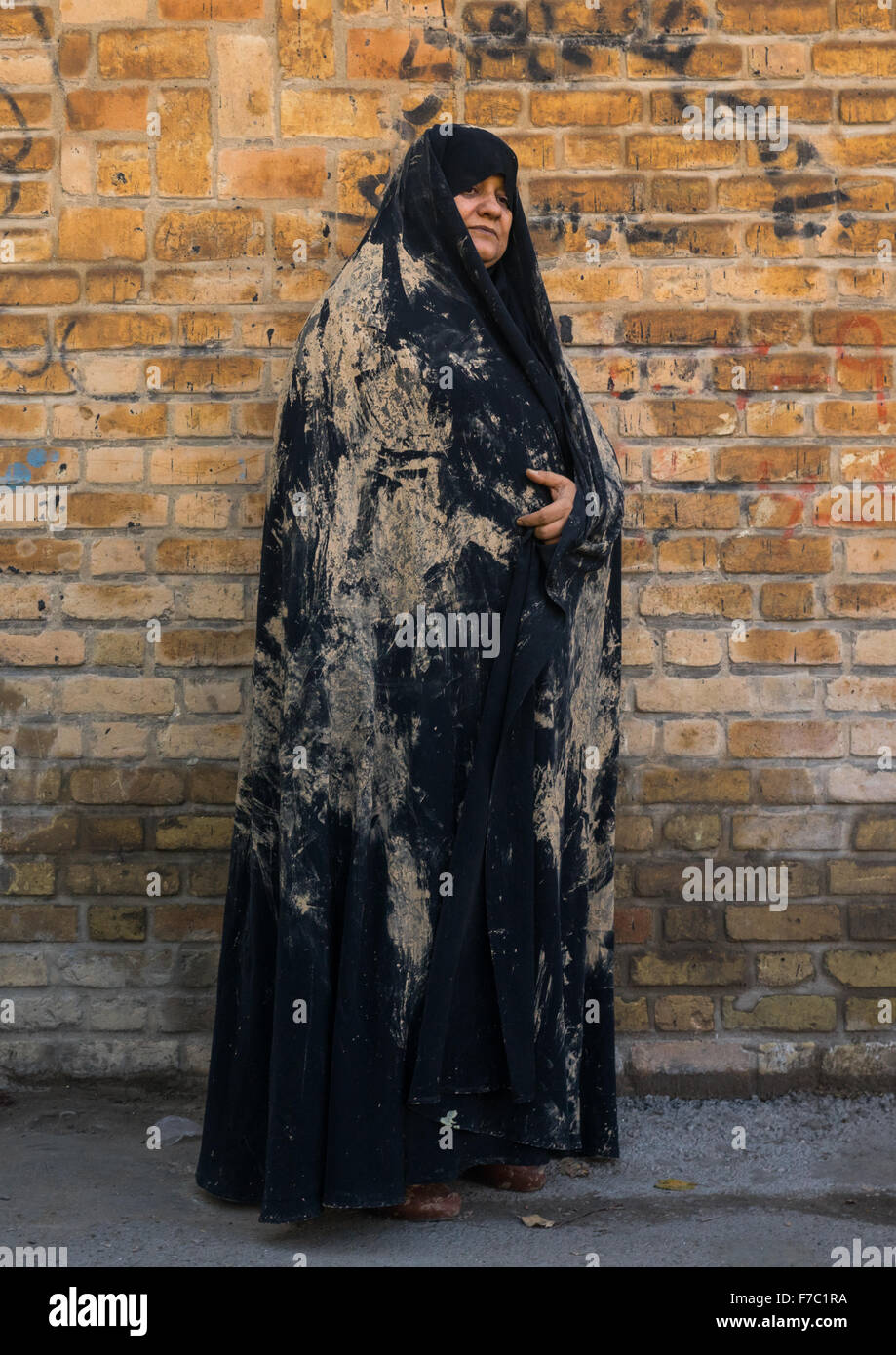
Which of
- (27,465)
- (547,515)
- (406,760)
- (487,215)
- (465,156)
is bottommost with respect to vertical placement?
(406,760)

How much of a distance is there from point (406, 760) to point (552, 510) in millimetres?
585

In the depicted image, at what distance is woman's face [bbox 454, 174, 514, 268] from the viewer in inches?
108

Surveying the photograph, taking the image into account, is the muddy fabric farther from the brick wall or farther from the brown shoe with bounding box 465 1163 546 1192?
the brick wall

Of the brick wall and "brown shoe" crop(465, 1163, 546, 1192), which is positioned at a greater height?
A: the brick wall

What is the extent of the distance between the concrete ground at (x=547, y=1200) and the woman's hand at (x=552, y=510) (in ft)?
4.63

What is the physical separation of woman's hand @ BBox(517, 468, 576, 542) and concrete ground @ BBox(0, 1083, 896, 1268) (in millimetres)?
1411

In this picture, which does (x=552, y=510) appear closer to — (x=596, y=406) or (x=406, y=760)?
(x=406, y=760)

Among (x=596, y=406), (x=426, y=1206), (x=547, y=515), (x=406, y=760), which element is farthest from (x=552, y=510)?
(x=426, y=1206)

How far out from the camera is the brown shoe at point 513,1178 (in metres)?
2.82

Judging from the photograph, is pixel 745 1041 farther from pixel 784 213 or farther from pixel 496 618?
pixel 784 213

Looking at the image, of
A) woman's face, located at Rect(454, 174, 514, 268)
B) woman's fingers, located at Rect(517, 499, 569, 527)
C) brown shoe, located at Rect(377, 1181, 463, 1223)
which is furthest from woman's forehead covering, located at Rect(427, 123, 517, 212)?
brown shoe, located at Rect(377, 1181, 463, 1223)

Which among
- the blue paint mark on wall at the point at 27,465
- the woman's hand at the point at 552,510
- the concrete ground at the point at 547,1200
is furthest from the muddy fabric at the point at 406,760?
the blue paint mark on wall at the point at 27,465

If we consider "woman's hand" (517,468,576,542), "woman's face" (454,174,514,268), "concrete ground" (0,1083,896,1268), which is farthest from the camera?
"woman's face" (454,174,514,268)

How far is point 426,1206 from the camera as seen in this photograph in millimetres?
2648
